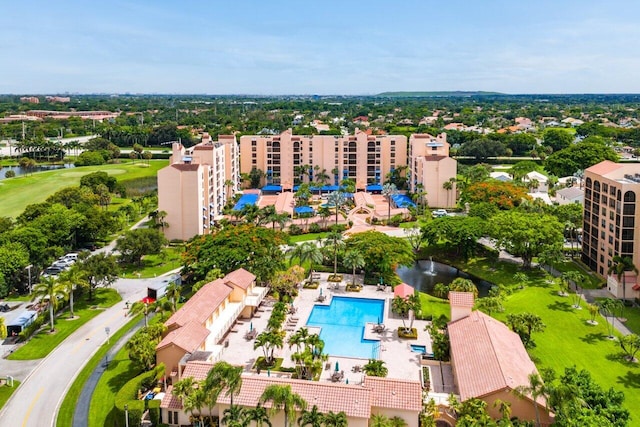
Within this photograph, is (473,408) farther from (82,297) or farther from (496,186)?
(496,186)

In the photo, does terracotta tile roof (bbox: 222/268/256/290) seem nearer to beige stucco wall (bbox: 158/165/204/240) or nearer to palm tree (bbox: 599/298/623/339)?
beige stucco wall (bbox: 158/165/204/240)

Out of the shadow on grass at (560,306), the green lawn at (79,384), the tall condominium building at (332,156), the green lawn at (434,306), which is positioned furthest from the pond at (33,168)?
the shadow on grass at (560,306)

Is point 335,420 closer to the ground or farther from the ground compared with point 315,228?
closer to the ground

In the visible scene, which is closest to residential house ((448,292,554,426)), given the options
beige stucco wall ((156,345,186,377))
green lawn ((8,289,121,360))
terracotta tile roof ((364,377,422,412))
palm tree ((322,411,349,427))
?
terracotta tile roof ((364,377,422,412))

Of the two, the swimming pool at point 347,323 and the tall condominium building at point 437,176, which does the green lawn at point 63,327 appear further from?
the tall condominium building at point 437,176

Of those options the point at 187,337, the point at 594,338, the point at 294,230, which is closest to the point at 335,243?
the point at 294,230

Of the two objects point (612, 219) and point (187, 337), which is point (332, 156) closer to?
point (612, 219)
